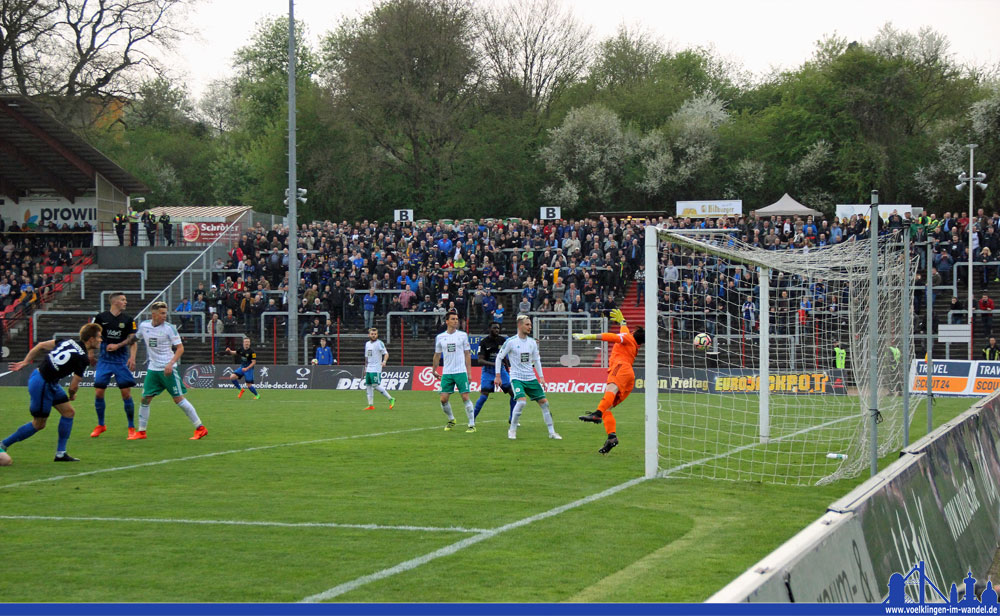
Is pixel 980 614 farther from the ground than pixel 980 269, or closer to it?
closer to it

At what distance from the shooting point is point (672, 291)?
31.5 meters

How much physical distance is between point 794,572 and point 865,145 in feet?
193

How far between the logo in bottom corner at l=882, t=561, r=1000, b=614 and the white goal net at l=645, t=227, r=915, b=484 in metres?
6.03

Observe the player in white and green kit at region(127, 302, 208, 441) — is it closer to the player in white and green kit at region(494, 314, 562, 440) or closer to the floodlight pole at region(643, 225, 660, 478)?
the player in white and green kit at region(494, 314, 562, 440)

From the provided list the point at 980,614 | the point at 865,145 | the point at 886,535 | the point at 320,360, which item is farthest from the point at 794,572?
the point at 865,145

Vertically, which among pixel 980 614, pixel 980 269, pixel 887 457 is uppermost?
pixel 980 269

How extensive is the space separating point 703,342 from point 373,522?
18.2m

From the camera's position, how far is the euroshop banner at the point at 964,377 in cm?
2897

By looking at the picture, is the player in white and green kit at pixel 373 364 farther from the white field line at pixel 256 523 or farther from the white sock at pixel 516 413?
the white field line at pixel 256 523

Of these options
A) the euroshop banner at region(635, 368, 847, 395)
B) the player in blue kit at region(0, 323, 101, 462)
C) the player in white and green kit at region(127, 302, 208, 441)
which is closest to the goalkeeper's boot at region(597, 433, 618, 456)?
the player in white and green kit at region(127, 302, 208, 441)

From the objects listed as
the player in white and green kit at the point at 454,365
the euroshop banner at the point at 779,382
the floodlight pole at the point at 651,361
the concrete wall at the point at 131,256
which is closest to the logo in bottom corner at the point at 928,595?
the floodlight pole at the point at 651,361

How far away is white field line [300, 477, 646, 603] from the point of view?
6.86 metres

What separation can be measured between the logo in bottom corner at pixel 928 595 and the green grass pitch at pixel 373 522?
137cm

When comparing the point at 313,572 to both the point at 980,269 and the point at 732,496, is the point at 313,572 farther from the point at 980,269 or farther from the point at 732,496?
the point at 980,269
